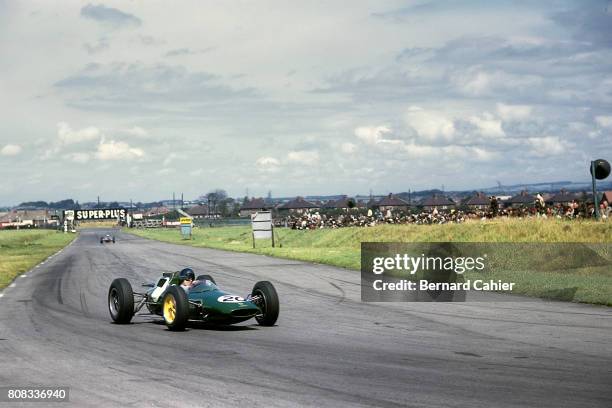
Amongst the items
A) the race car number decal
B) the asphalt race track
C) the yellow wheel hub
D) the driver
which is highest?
the driver

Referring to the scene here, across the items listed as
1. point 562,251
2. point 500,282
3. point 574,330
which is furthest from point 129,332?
point 562,251

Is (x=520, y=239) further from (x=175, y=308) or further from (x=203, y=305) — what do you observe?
(x=175, y=308)

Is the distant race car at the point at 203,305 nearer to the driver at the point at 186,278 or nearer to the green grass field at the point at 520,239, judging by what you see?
the driver at the point at 186,278

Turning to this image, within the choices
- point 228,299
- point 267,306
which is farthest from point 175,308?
point 267,306

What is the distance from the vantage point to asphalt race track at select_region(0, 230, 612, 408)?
884cm

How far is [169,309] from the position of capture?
15211 mm

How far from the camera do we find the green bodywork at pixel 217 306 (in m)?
14.6

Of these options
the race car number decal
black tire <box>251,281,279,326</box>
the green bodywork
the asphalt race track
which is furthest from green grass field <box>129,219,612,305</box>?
the race car number decal

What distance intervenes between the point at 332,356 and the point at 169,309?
187 inches

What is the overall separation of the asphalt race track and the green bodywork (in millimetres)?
311

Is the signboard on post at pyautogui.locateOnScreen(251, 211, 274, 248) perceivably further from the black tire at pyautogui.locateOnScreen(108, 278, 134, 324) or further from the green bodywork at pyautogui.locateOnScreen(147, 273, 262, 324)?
the green bodywork at pyautogui.locateOnScreen(147, 273, 262, 324)

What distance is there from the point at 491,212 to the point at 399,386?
33.1 metres

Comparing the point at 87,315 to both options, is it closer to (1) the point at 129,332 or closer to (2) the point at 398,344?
(1) the point at 129,332

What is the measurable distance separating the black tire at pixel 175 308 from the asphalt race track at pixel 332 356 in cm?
22
